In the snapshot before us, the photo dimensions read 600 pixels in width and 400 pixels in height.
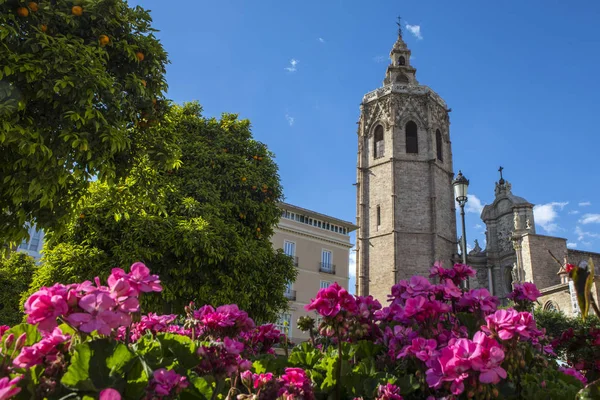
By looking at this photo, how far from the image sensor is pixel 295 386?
225 cm

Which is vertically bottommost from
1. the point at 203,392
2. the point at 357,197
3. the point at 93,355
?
the point at 203,392

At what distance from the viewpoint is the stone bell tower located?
46.8m

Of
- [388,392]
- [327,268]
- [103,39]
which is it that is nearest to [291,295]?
[327,268]

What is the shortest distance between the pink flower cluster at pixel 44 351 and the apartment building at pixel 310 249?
1314 inches

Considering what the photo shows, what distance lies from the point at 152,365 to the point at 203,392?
260mm

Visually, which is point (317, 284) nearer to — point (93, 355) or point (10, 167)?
point (10, 167)

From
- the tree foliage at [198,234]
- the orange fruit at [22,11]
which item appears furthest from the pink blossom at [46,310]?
the tree foliage at [198,234]

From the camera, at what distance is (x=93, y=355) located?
1899 mm

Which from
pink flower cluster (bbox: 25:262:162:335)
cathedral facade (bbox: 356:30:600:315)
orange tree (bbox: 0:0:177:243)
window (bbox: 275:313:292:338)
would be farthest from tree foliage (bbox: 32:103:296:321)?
cathedral facade (bbox: 356:30:600:315)

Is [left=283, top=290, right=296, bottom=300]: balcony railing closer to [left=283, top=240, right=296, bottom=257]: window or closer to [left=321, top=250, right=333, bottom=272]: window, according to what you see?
[left=283, top=240, right=296, bottom=257]: window

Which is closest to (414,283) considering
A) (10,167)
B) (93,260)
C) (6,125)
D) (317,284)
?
(6,125)

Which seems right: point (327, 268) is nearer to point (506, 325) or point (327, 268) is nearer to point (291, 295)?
point (291, 295)

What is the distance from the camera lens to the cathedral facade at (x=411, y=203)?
1748 inches

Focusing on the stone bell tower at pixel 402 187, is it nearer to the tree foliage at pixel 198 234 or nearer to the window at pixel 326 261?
the window at pixel 326 261
